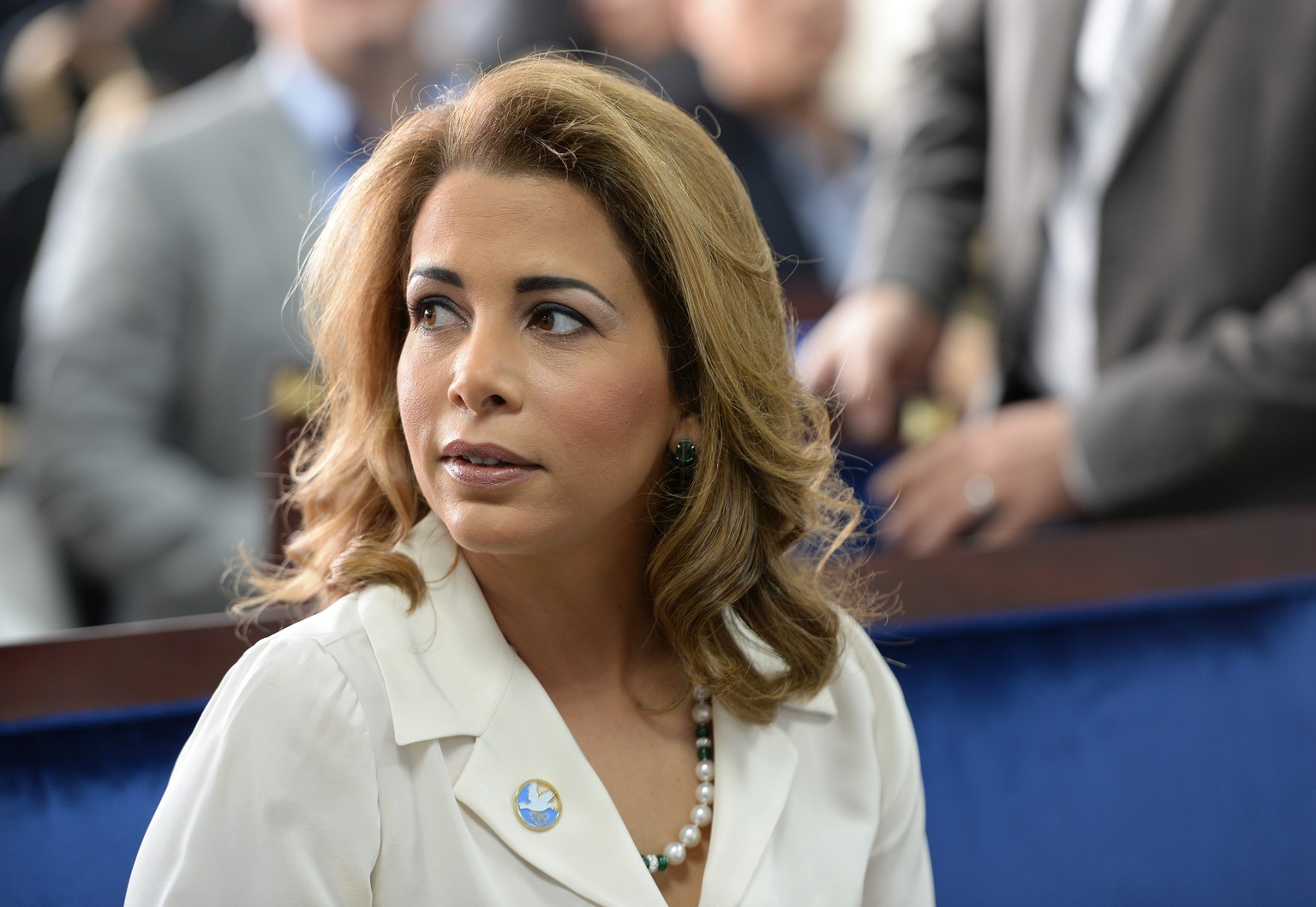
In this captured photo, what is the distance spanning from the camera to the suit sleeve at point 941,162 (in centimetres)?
185

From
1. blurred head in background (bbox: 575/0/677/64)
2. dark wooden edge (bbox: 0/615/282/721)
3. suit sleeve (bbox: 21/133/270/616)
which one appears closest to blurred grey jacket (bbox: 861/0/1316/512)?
dark wooden edge (bbox: 0/615/282/721)

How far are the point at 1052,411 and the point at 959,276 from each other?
0.35 metres

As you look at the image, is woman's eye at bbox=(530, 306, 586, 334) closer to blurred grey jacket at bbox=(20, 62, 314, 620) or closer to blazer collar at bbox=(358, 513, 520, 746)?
blazer collar at bbox=(358, 513, 520, 746)

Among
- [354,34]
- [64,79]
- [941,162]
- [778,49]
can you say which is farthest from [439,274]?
[64,79]

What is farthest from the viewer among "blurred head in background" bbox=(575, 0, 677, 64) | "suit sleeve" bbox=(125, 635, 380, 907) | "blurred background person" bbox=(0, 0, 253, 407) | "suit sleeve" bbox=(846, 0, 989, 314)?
"blurred head in background" bbox=(575, 0, 677, 64)

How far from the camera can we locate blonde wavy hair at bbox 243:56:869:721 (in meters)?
0.85

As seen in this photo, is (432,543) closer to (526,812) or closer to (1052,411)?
(526,812)

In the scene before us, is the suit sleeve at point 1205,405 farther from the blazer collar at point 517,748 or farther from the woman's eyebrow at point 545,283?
the woman's eyebrow at point 545,283

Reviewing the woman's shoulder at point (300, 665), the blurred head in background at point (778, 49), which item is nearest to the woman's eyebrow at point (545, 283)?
the woman's shoulder at point (300, 665)

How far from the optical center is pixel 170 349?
2.05m

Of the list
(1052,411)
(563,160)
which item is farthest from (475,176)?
(1052,411)

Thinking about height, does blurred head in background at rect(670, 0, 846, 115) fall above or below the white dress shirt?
above

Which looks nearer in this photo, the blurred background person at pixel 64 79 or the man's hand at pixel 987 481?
the man's hand at pixel 987 481

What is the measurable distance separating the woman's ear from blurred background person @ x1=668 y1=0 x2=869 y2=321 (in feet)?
5.51
